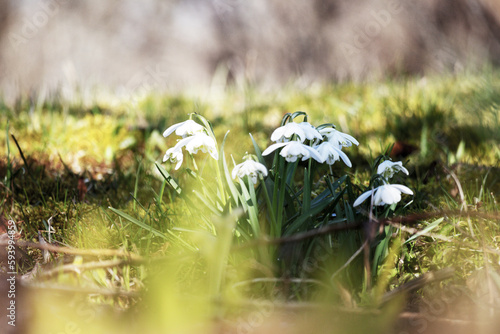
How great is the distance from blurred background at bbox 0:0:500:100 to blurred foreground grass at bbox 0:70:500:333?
1723mm

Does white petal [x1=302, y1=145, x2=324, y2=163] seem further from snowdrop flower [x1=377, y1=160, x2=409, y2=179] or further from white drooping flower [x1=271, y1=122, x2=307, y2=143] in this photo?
snowdrop flower [x1=377, y1=160, x2=409, y2=179]

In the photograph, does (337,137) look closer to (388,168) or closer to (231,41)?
(388,168)

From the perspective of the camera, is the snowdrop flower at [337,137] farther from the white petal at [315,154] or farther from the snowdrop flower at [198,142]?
the snowdrop flower at [198,142]

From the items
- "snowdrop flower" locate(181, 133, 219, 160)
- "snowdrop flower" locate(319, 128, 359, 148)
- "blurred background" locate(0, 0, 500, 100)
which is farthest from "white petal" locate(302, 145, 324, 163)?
"blurred background" locate(0, 0, 500, 100)

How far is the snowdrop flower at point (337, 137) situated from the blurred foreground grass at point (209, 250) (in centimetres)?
16

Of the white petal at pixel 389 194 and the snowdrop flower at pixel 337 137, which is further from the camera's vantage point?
the snowdrop flower at pixel 337 137

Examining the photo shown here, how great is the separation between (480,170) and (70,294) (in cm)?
156

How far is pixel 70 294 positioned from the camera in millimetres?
902

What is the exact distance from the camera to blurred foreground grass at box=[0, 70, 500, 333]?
844mm

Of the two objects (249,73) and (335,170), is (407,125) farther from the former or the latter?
(249,73)

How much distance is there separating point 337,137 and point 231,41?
3596 millimetres

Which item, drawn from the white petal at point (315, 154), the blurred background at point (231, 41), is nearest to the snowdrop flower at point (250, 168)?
the white petal at point (315, 154)

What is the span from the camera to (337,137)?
1.11 metres

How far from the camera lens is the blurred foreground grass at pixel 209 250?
84cm
